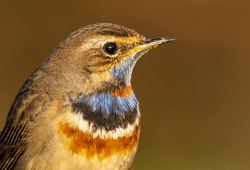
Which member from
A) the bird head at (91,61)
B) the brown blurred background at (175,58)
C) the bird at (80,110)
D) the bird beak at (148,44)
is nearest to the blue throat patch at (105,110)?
the bird at (80,110)

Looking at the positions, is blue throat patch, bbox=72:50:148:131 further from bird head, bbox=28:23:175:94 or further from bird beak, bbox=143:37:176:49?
bird beak, bbox=143:37:176:49

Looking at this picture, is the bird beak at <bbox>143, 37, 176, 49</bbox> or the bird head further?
the bird beak at <bbox>143, 37, 176, 49</bbox>

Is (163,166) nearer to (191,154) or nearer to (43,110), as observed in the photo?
(191,154)

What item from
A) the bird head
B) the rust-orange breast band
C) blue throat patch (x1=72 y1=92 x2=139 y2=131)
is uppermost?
the bird head

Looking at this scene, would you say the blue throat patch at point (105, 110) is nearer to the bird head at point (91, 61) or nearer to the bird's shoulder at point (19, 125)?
the bird head at point (91, 61)

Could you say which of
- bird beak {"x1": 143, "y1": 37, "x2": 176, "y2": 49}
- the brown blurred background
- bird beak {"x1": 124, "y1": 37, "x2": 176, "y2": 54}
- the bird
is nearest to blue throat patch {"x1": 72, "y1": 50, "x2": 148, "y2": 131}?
the bird

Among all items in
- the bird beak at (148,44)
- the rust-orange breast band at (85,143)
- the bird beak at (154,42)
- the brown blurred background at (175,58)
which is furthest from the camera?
the brown blurred background at (175,58)

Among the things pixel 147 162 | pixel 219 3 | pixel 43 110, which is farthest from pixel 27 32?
pixel 43 110
